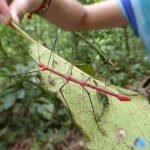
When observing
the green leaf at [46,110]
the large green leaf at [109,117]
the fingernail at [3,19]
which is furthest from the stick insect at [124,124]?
the green leaf at [46,110]

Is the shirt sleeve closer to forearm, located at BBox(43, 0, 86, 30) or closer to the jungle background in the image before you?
forearm, located at BBox(43, 0, 86, 30)

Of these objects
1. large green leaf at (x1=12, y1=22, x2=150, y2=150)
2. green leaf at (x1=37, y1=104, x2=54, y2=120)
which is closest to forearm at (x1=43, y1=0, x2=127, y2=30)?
large green leaf at (x1=12, y1=22, x2=150, y2=150)

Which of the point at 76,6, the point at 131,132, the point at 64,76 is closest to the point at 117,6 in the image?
the point at 76,6

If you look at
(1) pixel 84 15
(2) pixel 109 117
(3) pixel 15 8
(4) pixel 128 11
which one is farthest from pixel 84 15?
(2) pixel 109 117

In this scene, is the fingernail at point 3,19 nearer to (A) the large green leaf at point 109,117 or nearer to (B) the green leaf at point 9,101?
(A) the large green leaf at point 109,117

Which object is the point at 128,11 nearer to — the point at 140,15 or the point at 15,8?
the point at 140,15

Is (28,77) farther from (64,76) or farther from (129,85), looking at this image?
(64,76)
